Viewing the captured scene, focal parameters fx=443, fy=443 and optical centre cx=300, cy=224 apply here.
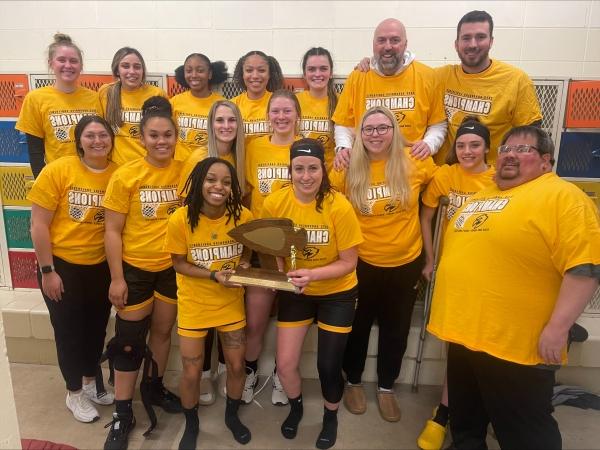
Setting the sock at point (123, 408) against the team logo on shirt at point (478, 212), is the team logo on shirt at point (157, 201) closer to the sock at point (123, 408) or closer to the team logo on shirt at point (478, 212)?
the sock at point (123, 408)

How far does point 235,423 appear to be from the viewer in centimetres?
222

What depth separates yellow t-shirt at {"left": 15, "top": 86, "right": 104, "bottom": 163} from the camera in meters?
2.41

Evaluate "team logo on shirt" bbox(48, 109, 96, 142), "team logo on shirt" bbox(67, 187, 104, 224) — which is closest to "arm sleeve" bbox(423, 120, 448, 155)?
"team logo on shirt" bbox(67, 187, 104, 224)

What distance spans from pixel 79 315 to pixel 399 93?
2.03 m

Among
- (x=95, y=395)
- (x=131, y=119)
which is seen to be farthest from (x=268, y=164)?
(x=95, y=395)

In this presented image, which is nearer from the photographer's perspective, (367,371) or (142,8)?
(367,371)

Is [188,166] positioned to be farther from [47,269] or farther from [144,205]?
[47,269]

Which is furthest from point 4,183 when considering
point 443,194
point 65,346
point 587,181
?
point 587,181

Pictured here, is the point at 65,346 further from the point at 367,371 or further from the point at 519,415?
the point at 519,415

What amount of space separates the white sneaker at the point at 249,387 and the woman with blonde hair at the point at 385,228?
1.86 ft

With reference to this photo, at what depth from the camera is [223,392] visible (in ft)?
8.38

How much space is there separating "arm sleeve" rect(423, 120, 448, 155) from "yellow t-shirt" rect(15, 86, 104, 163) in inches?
74.6

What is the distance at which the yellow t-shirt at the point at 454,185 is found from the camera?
2191mm

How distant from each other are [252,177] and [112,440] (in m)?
1.45
